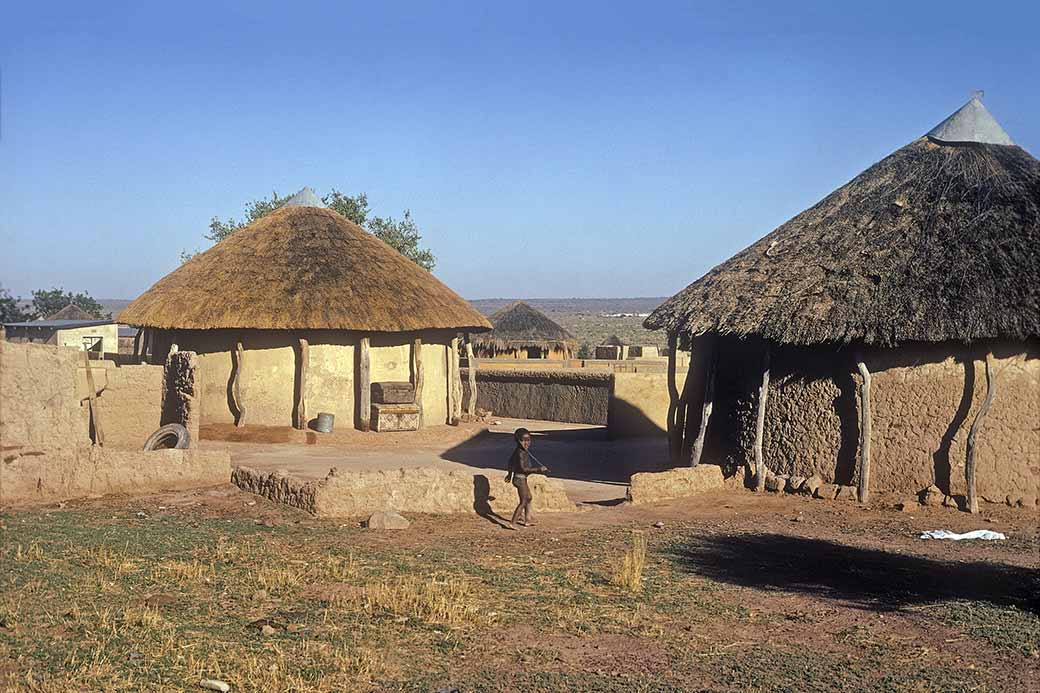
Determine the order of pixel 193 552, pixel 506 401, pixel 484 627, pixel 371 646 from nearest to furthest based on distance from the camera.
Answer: pixel 371 646
pixel 484 627
pixel 193 552
pixel 506 401

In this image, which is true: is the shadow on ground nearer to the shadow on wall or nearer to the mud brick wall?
the shadow on wall

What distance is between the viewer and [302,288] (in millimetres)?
19266

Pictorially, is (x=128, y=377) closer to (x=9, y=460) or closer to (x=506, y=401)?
(x=9, y=460)

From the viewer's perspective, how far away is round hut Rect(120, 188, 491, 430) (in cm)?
1859

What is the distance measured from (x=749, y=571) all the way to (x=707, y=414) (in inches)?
213

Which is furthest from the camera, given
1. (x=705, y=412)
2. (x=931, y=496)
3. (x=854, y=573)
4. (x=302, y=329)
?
(x=302, y=329)

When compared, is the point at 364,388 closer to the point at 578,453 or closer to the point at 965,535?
the point at 578,453

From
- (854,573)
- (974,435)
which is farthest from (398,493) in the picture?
(974,435)

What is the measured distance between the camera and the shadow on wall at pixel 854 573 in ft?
25.4

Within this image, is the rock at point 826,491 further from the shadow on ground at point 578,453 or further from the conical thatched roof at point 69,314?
the conical thatched roof at point 69,314

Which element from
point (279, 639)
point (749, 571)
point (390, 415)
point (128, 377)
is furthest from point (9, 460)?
point (390, 415)

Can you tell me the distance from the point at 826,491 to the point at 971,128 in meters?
5.94

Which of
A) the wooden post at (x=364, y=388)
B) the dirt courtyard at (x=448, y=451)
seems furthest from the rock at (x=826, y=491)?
the wooden post at (x=364, y=388)

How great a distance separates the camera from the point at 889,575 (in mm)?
8531
